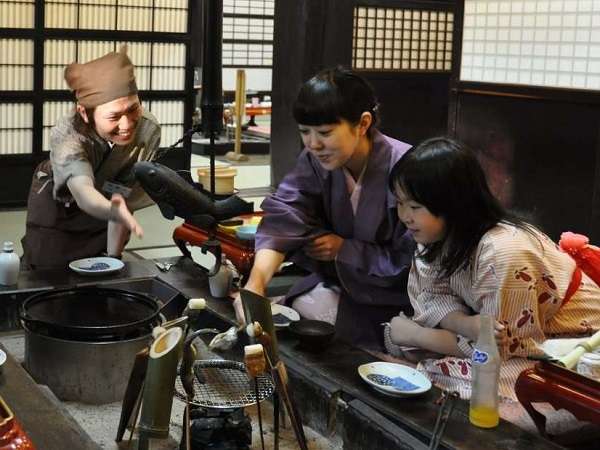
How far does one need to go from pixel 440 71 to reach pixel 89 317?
5.52 meters

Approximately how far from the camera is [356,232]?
12.4 ft

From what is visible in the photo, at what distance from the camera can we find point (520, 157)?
576 cm

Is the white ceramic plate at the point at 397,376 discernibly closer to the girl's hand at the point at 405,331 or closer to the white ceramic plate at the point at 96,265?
the girl's hand at the point at 405,331

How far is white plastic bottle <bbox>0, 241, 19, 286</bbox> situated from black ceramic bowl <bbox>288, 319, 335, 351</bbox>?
55.9 inches

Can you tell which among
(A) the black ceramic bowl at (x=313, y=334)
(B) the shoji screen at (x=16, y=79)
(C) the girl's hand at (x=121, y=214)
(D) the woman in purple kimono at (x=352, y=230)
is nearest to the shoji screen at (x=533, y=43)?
(D) the woman in purple kimono at (x=352, y=230)

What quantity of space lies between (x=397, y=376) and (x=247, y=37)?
368 inches

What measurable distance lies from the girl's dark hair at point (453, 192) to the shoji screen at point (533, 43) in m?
2.44

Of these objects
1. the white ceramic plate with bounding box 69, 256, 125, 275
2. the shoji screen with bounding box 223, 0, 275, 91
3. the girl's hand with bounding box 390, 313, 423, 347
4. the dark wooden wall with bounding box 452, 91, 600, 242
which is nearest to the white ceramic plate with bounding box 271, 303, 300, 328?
the girl's hand with bounding box 390, 313, 423, 347

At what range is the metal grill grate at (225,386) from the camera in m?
2.88

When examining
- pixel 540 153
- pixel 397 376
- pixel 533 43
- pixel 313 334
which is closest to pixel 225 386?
pixel 313 334

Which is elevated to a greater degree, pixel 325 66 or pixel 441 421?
pixel 325 66

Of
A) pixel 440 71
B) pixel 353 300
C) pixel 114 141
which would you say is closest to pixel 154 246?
pixel 114 141

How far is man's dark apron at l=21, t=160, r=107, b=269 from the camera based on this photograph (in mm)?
4676

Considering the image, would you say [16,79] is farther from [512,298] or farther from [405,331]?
[512,298]
